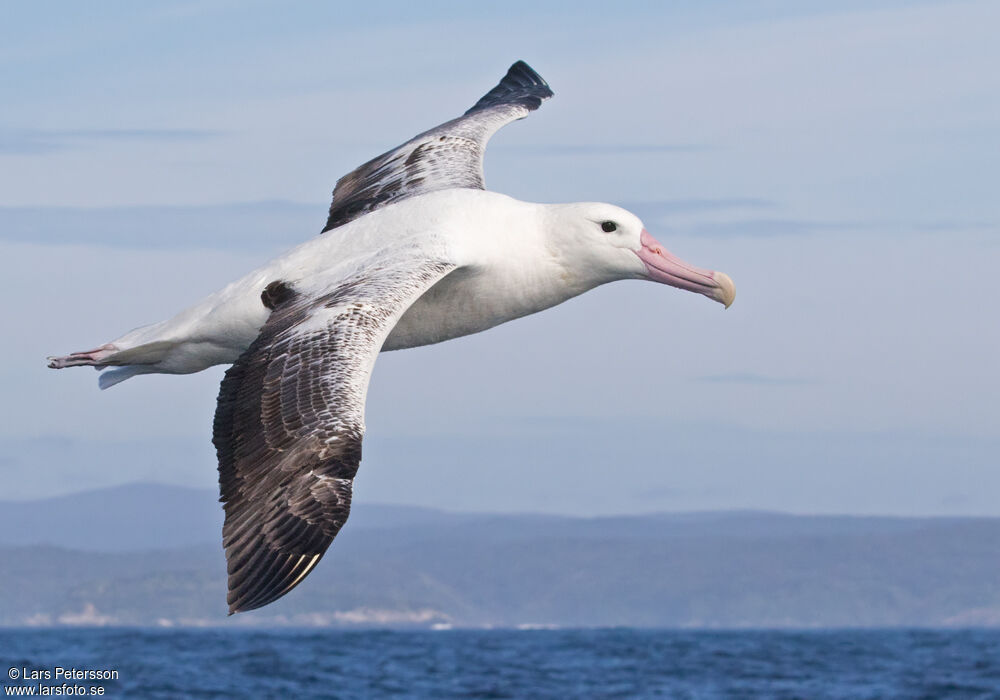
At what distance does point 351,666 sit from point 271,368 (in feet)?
258

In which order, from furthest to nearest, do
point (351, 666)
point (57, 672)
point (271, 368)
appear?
point (351, 666) → point (57, 672) → point (271, 368)

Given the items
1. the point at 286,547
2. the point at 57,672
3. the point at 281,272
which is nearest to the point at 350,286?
the point at 281,272

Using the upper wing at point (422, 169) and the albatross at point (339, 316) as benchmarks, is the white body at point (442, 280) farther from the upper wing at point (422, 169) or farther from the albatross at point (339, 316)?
the upper wing at point (422, 169)

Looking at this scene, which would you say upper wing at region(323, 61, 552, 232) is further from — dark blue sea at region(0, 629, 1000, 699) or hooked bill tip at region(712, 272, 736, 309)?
dark blue sea at region(0, 629, 1000, 699)

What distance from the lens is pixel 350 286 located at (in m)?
11.9

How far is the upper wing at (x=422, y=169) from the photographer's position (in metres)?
A: 15.2

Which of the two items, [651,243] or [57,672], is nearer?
[651,243]

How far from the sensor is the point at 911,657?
106500 millimetres

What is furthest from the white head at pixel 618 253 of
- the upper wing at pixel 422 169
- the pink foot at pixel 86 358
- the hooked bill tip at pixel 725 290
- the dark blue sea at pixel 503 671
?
the dark blue sea at pixel 503 671

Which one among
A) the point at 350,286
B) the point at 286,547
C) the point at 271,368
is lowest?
the point at 286,547

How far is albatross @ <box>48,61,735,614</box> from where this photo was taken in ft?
34.1

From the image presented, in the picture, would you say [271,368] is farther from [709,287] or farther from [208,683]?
[208,683]

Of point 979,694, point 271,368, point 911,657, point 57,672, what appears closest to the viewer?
point 271,368

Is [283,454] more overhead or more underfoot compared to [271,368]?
more underfoot
